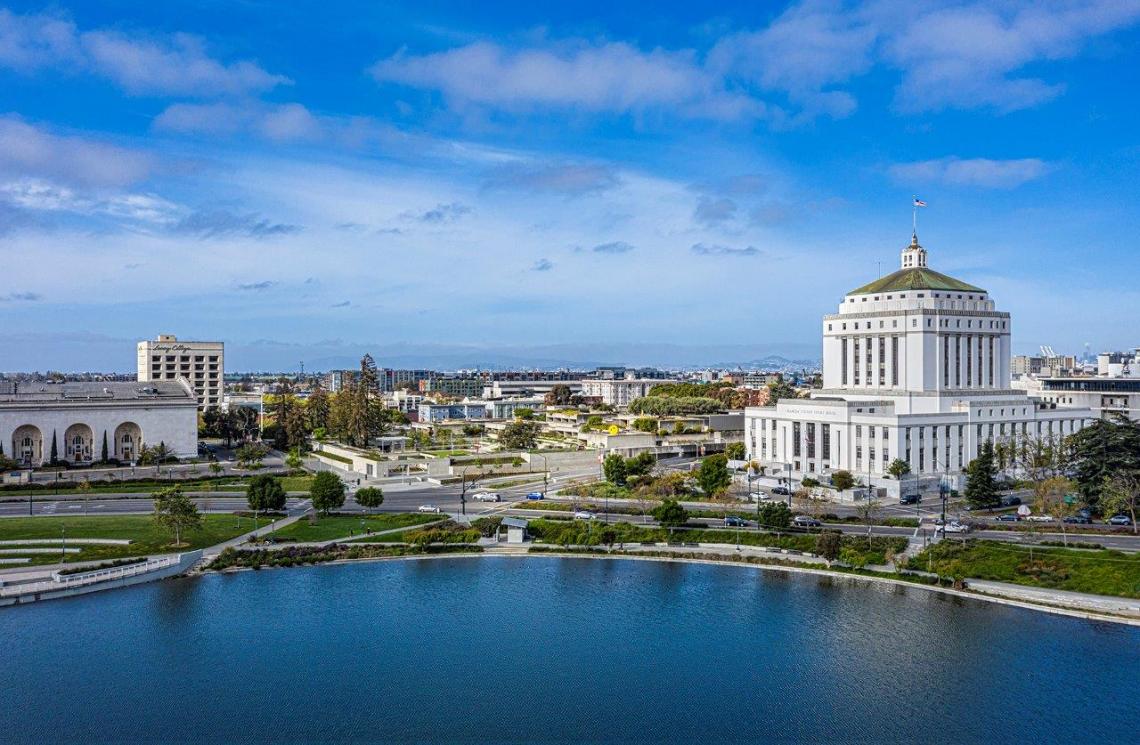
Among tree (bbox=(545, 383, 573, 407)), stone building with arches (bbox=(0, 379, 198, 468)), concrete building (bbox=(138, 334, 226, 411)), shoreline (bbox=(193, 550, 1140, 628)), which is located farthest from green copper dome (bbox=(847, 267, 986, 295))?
concrete building (bbox=(138, 334, 226, 411))

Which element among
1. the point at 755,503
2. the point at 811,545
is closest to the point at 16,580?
the point at 811,545

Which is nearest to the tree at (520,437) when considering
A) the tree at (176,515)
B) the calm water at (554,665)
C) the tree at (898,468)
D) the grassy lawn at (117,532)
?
the tree at (898,468)

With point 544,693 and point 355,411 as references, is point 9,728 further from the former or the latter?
point 355,411

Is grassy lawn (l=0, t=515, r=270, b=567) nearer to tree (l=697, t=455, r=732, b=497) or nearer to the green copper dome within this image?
tree (l=697, t=455, r=732, b=497)

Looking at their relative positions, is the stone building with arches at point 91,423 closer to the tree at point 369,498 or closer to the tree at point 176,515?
the tree at point 369,498

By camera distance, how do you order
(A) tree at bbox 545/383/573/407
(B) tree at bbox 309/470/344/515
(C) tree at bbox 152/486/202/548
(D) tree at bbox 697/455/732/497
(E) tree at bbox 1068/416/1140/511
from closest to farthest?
(C) tree at bbox 152/486/202/548
(E) tree at bbox 1068/416/1140/511
(B) tree at bbox 309/470/344/515
(D) tree at bbox 697/455/732/497
(A) tree at bbox 545/383/573/407

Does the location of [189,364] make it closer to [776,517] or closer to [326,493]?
[326,493]

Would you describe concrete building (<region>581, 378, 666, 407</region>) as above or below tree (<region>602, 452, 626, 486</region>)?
above
